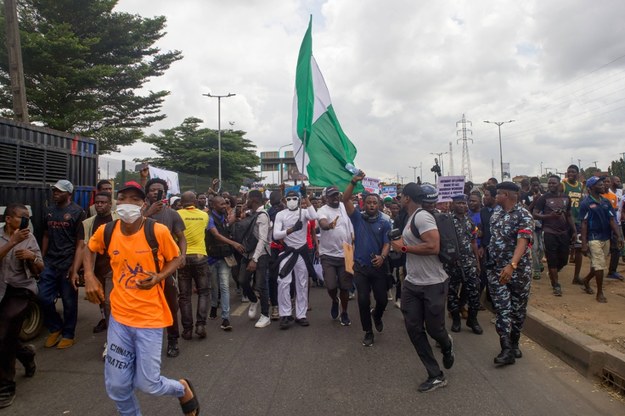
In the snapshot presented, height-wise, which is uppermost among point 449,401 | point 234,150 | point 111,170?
point 234,150

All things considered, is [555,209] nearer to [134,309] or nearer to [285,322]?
[285,322]

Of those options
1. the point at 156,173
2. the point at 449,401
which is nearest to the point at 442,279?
the point at 449,401

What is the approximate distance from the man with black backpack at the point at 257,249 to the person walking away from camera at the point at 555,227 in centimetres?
463

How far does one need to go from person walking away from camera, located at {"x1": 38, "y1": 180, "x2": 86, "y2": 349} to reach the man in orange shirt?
2.46m

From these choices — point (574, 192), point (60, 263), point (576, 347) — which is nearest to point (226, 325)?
point (60, 263)

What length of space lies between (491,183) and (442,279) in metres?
4.87

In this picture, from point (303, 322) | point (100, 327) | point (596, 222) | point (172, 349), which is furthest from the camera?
point (596, 222)

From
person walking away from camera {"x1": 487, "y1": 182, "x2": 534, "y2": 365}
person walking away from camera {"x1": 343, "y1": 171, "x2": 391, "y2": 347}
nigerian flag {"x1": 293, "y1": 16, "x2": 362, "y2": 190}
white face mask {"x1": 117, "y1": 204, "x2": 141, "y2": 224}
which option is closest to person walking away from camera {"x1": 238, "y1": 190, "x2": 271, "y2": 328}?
nigerian flag {"x1": 293, "y1": 16, "x2": 362, "y2": 190}

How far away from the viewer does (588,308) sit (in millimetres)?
6250

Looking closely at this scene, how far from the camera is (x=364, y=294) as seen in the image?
547cm

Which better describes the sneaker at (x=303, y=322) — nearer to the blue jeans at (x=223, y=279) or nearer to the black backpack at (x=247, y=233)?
the blue jeans at (x=223, y=279)

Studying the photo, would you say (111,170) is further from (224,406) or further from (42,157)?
(224,406)

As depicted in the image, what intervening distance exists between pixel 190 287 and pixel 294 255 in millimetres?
1559

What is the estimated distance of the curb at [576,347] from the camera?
13.8 feet
